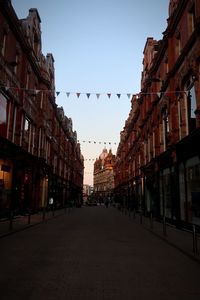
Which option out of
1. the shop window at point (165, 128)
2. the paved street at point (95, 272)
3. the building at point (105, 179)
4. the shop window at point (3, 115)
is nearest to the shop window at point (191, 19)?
the shop window at point (165, 128)

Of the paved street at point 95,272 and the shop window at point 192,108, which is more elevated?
the shop window at point 192,108

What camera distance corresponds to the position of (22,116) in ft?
85.1

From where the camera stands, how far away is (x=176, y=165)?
64.1 feet

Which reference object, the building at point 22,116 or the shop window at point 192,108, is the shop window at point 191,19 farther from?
→ the building at point 22,116

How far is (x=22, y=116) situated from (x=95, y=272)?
20393mm

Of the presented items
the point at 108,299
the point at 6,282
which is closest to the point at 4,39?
the point at 6,282

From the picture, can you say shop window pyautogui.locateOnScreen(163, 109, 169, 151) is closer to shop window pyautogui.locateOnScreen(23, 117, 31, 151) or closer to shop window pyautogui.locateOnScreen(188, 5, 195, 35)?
shop window pyautogui.locateOnScreen(188, 5, 195, 35)

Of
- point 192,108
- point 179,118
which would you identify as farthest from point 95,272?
point 179,118

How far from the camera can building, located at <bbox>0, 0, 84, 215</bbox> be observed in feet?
69.2

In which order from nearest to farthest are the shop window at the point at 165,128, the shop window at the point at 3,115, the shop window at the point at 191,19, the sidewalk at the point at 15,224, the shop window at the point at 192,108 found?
the sidewalk at the point at 15,224 < the shop window at the point at 192,108 < the shop window at the point at 191,19 < the shop window at the point at 3,115 < the shop window at the point at 165,128

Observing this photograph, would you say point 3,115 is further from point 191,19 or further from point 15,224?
point 191,19

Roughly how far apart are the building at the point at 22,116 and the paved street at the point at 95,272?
9989 mm

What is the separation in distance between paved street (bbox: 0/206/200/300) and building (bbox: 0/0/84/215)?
32.8 feet

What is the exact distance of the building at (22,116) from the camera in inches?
830
